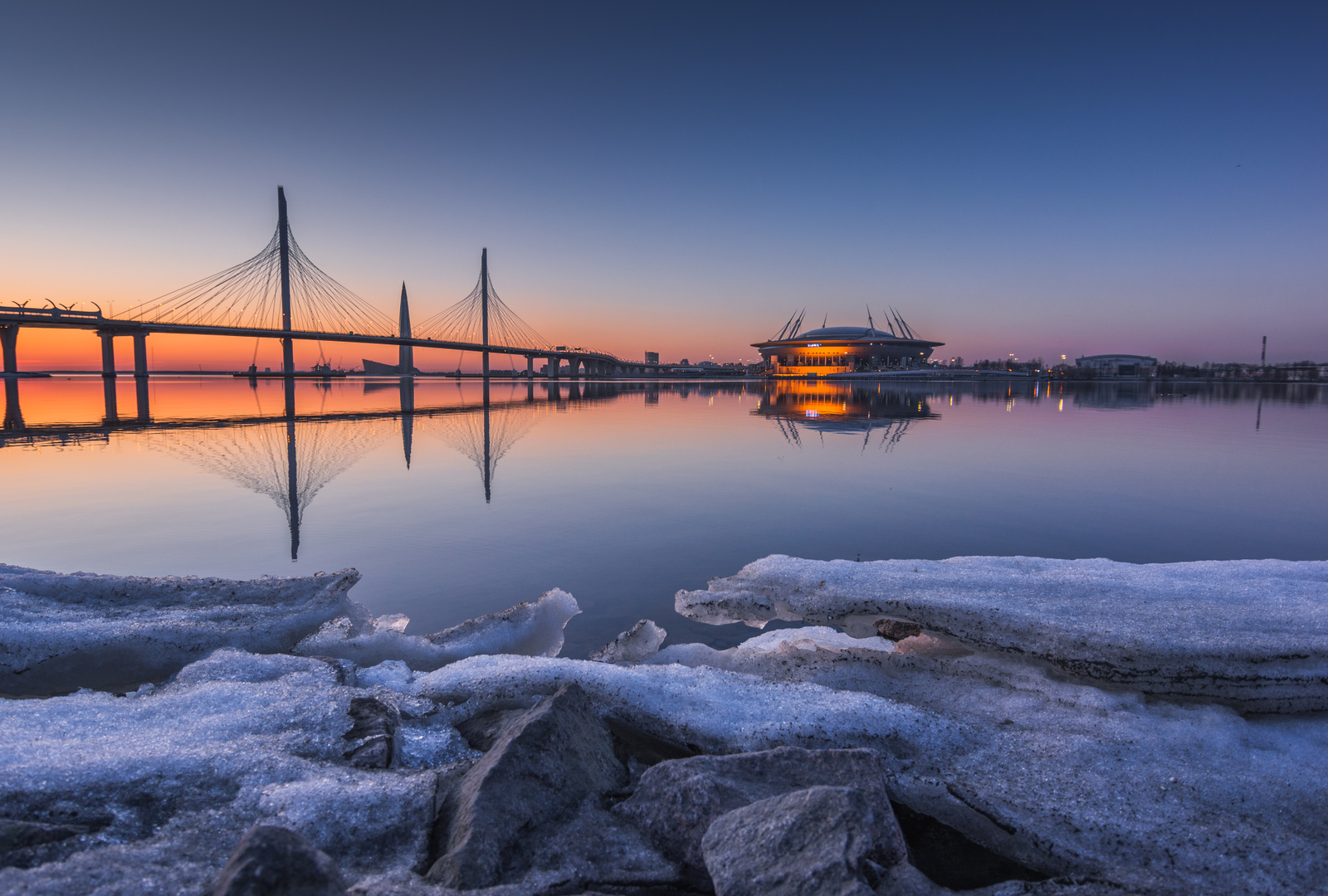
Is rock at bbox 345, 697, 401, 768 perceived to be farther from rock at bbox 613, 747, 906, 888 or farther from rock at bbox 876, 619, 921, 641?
rock at bbox 876, 619, 921, 641

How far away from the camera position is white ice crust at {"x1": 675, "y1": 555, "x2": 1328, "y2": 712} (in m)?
2.93

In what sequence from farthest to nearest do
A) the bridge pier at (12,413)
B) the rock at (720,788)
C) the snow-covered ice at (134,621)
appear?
the bridge pier at (12,413)
the snow-covered ice at (134,621)
the rock at (720,788)

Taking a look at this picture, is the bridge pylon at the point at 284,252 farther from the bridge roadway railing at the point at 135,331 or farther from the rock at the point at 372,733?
the rock at the point at 372,733

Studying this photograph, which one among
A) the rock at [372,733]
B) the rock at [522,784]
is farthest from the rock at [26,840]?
the rock at [522,784]

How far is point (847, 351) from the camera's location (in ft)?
380

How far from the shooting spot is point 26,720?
2.35 meters

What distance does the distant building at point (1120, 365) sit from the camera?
12481 centimetres

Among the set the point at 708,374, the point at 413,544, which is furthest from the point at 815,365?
the point at 413,544

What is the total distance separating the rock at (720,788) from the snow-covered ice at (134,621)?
266cm

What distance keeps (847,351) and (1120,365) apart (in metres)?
69.4

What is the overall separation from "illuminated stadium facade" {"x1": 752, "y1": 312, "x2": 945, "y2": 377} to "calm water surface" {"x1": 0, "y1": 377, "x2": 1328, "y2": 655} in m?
104

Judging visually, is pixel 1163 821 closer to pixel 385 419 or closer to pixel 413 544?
pixel 413 544

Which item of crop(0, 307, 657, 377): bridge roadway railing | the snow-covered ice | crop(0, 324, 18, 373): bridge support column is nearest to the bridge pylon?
crop(0, 307, 657, 377): bridge roadway railing

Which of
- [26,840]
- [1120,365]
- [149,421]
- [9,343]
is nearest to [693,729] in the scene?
[26,840]
